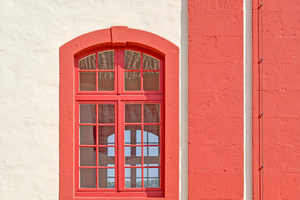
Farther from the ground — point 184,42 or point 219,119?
point 184,42

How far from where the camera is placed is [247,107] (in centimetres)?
517

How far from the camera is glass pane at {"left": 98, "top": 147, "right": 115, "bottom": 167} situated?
5.36m

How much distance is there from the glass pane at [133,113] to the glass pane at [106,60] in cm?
70

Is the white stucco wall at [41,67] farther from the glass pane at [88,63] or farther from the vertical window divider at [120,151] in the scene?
the vertical window divider at [120,151]

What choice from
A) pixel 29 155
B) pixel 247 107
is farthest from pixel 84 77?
pixel 247 107

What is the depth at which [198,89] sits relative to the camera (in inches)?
203

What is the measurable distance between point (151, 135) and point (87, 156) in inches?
41.5

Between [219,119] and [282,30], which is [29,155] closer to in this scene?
[219,119]

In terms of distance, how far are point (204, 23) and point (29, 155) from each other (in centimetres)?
331

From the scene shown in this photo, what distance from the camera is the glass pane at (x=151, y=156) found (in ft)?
17.6

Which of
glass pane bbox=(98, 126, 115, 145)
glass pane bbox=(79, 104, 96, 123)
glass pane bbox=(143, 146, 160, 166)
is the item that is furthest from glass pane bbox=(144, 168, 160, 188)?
glass pane bbox=(79, 104, 96, 123)

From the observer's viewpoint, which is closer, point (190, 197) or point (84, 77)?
point (190, 197)

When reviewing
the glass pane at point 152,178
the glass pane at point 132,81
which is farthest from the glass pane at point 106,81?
the glass pane at point 152,178

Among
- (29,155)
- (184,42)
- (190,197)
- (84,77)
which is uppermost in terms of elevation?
(184,42)
